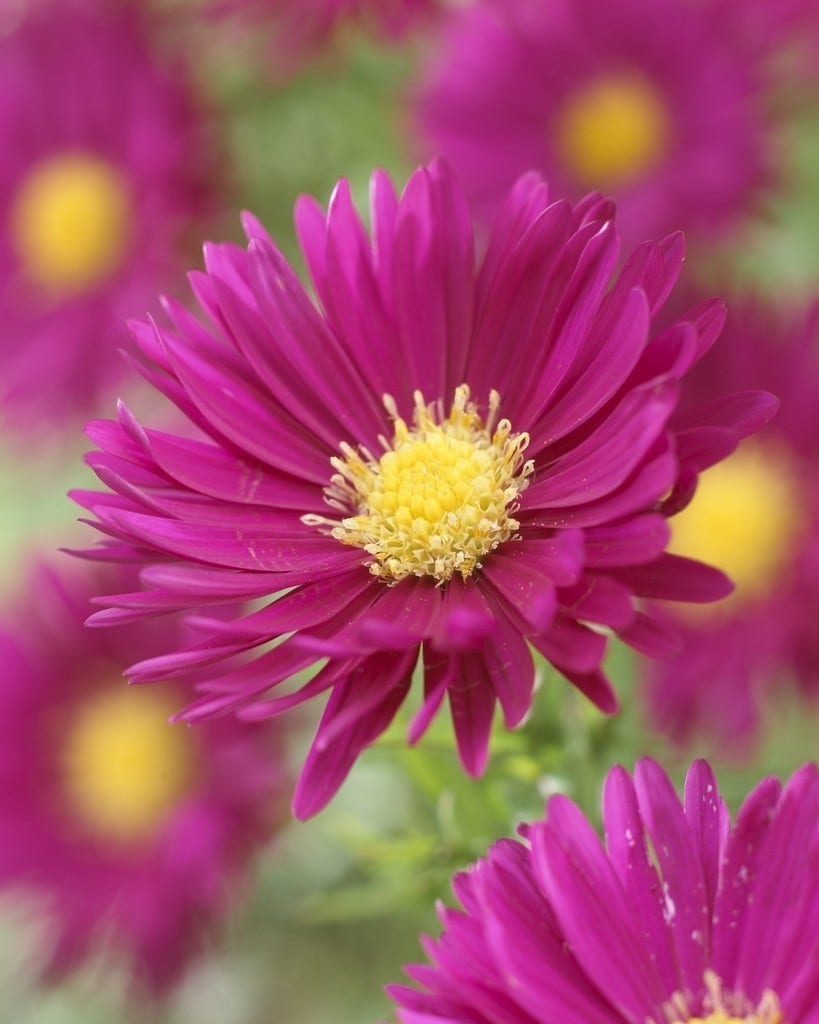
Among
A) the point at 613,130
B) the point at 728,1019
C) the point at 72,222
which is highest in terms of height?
the point at 72,222

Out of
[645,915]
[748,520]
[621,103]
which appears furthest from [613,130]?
[645,915]

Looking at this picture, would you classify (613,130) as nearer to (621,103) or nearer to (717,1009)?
(621,103)

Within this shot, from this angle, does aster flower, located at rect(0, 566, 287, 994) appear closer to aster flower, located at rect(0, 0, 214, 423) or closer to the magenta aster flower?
aster flower, located at rect(0, 0, 214, 423)

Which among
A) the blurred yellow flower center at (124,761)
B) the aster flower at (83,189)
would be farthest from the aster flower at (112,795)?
the aster flower at (83,189)

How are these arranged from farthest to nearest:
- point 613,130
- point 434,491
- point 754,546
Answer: point 613,130 → point 754,546 → point 434,491

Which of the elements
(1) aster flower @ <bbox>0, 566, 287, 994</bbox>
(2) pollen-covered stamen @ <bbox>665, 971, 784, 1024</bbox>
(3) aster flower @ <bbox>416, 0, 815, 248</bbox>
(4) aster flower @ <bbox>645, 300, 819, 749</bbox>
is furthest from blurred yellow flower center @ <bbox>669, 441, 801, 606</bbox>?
(2) pollen-covered stamen @ <bbox>665, 971, 784, 1024</bbox>

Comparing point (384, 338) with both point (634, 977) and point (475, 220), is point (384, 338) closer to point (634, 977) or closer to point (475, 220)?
point (634, 977)

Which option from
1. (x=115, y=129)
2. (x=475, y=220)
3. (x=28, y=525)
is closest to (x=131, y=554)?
(x=475, y=220)
